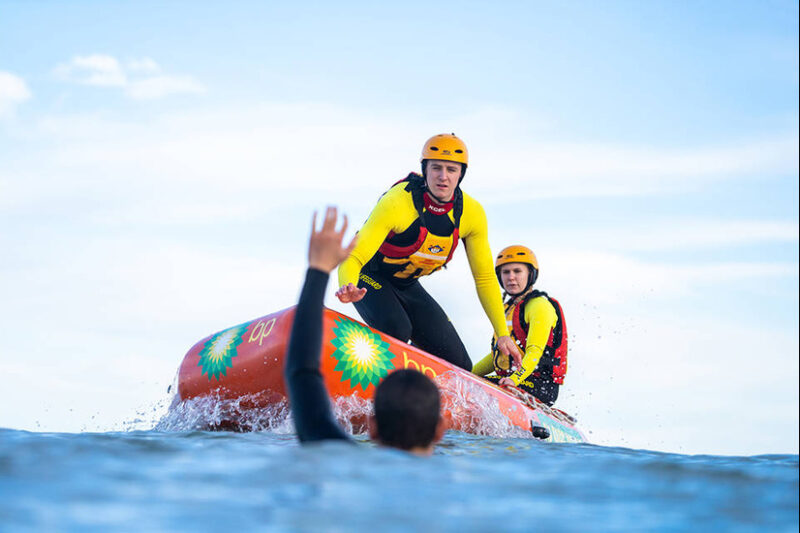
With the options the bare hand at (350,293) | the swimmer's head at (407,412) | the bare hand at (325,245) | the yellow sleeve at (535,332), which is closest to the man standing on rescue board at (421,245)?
the yellow sleeve at (535,332)

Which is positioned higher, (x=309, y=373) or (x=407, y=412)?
(x=309, y=373)

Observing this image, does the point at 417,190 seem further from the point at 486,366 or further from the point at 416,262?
the point at 486,366

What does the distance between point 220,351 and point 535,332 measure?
2.90 metres

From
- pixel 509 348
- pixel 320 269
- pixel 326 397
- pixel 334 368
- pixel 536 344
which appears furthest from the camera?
pixel 536 344

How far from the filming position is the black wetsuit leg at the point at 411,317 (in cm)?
649

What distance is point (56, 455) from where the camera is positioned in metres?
3.19

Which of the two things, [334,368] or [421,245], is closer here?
[334,368]

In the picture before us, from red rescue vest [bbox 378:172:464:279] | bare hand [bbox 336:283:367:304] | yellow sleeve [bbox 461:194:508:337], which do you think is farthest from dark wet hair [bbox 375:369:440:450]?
yellow sleeve [bbox 461:194:508:337]

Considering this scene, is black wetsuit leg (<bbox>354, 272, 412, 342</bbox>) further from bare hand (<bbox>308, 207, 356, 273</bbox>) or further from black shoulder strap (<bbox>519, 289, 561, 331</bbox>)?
bare hand (<bbox>308, 207, 356, 273</bbox>)

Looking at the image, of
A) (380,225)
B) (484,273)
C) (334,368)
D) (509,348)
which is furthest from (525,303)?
(334,368)

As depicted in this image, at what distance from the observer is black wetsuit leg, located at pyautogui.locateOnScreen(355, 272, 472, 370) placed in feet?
21.3

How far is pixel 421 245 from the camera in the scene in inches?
256

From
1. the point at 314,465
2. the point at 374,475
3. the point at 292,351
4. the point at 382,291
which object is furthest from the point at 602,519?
the point at 382,291

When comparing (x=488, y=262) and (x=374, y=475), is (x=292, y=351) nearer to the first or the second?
(x=374, y=475)
